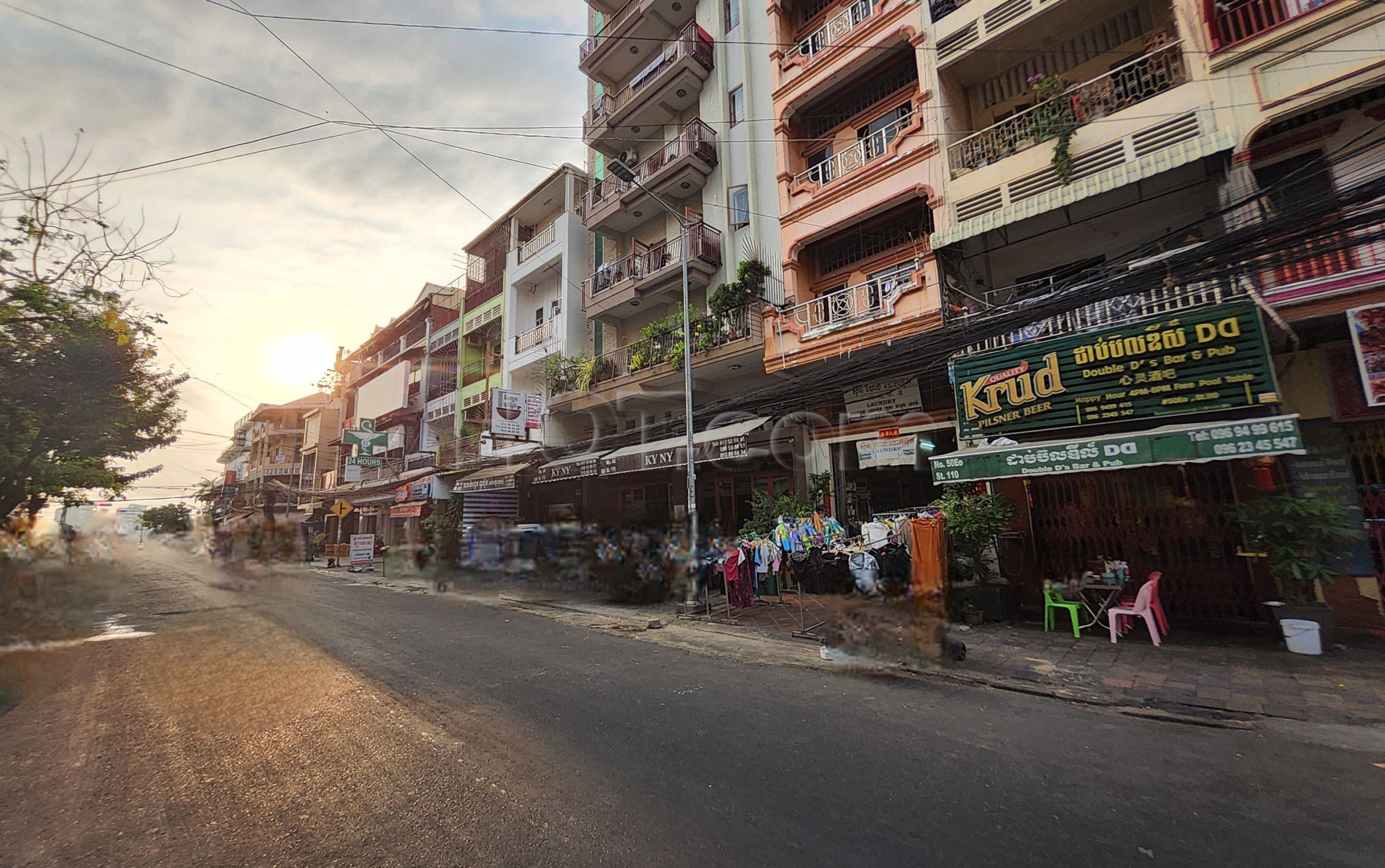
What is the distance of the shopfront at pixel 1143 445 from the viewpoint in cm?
704

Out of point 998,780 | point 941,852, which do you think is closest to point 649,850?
point 941,852

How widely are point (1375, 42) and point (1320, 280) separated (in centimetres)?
320

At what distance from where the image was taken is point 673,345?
49.7ft

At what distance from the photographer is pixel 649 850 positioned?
273 centimetres

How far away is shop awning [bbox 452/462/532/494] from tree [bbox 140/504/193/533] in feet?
138

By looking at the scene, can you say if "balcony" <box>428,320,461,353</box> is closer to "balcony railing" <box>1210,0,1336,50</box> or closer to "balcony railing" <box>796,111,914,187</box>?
"balcony railing" <box>796,111,914,187</box>

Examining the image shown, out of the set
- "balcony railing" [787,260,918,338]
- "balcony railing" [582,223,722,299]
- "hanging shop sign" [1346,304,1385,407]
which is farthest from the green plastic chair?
"balcony railing" [582,223,722,299]

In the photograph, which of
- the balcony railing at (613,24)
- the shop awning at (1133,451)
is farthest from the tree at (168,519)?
the shop awning at (1133,451)

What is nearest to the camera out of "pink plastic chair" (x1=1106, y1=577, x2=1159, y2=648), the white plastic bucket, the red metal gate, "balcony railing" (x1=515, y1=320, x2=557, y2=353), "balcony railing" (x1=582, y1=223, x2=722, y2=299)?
the white plastic bucket

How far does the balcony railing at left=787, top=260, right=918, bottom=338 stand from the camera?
11227 millimetres

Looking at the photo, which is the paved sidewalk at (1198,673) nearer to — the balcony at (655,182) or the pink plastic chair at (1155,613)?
the pink plastic chair at (1155,613)

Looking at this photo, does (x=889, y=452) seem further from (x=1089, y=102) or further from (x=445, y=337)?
(x=445, y=337)

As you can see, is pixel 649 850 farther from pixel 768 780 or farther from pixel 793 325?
pixel 793 325

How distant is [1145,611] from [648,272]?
1500cm
